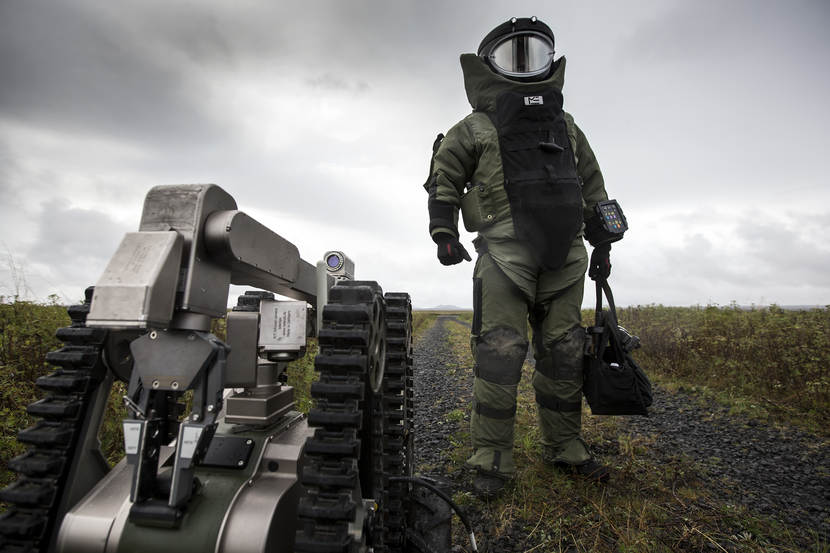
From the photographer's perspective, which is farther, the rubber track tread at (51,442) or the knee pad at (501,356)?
the knee pad at (501,356)

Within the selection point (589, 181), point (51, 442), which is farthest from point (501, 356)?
point (51, 442)

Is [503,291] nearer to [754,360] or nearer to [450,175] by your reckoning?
[450,175]

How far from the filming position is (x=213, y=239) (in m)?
1.26

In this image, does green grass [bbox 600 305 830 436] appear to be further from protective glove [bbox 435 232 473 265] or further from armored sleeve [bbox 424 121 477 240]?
armored sleeve [bbox 424 121 477 240]

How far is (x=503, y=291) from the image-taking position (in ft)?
9.63

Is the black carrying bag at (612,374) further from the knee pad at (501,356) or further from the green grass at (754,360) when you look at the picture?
the green grass at (754,360)

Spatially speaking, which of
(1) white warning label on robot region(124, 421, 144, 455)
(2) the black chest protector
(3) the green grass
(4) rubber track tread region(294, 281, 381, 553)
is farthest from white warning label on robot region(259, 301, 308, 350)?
(3) the green grass

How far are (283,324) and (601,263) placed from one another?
2.73 m

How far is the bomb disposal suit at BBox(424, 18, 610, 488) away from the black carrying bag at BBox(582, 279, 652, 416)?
0.32ft

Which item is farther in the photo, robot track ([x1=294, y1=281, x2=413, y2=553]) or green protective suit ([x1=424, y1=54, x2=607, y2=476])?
green protective suit ([x1=424, y1=54, x2=607, y2=476])

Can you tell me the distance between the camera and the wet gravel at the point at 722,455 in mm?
2498

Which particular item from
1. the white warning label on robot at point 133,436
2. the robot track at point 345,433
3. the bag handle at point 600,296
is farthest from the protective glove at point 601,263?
the white warning label on robot at point 133,436

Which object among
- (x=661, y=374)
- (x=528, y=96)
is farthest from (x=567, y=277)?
(x=661, y=374)

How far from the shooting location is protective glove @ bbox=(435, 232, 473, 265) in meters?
3.14
